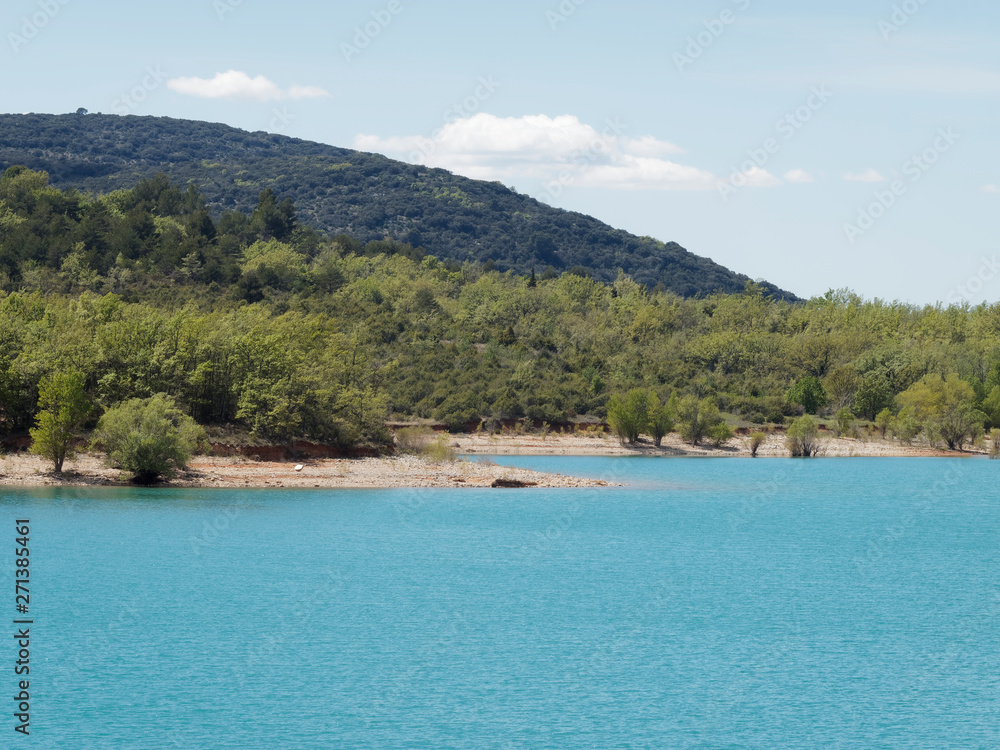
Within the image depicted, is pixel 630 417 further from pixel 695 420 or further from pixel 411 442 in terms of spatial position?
pixel 411 442

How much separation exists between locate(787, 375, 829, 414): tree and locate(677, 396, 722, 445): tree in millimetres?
16957

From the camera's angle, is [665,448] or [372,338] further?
[372,338]

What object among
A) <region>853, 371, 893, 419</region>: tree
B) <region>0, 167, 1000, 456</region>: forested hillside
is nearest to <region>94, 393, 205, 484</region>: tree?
<region>0, 167, 1000, 456</region>: forested hillside

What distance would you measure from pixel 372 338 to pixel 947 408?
45500 mm

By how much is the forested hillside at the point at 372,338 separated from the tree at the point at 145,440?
5.18 meters

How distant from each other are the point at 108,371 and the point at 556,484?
68.8ft

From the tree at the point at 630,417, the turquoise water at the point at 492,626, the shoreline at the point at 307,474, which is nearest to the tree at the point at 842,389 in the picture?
the tree at the point at 630,417

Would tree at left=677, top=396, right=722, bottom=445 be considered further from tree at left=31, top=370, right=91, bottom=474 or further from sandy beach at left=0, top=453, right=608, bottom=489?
tree at left=31, top=370, right=91, bottom=474

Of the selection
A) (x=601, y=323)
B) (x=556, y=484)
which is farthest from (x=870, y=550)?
(x=601, y=323)

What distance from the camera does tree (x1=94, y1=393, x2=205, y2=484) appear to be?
147ft

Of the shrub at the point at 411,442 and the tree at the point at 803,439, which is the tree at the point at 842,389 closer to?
the tree at the point at 803,439

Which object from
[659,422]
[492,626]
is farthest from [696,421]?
[492,626]

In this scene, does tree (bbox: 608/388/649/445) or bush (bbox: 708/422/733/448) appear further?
bush (bbox: 708/422/733/448)

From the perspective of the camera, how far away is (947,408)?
283 feet
